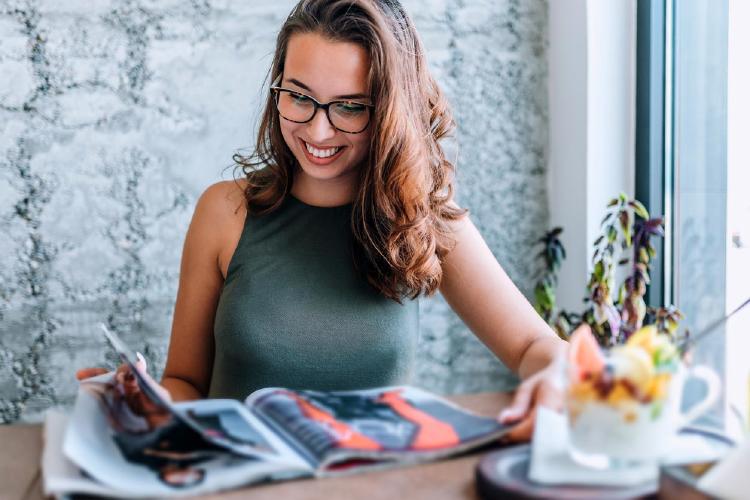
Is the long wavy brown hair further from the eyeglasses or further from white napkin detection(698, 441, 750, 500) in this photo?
white napkin detection(698, 441, 750, 500)

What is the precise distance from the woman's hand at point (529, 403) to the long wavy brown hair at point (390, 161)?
0.57 metres

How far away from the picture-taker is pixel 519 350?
1.47m

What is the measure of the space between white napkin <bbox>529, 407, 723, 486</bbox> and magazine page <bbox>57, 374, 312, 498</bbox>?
23 centimetres

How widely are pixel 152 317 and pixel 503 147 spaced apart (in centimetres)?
122

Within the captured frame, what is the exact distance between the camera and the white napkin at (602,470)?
78 centimetres

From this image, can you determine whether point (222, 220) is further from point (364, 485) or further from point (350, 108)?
point (364, 485)

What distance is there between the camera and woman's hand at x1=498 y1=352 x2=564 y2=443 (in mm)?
942

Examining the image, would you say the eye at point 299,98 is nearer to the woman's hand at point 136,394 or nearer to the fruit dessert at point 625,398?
the woman's hand at point 136,394

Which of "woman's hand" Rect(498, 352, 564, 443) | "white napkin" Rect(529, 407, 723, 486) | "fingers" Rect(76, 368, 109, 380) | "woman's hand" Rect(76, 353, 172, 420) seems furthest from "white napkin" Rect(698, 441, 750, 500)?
"fingers" Rect(76, 368, 109, 380)

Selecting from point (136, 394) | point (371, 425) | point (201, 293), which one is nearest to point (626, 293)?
point (201, 293)

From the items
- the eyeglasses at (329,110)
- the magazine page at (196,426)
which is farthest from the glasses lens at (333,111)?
the magazine page at (196,426)

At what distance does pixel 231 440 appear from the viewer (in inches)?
34.1

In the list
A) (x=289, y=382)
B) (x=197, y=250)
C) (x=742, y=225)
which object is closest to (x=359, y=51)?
(x=197, y=250)

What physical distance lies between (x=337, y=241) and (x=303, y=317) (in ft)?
0.56
